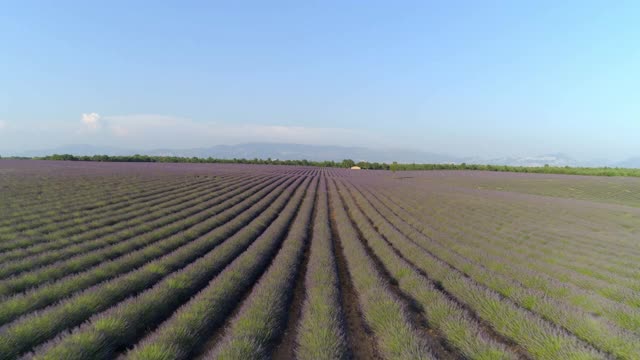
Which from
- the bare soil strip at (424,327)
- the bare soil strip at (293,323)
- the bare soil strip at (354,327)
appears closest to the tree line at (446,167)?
the bare soil strip at (424,327)

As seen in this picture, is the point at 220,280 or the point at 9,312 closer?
the point at 9,312

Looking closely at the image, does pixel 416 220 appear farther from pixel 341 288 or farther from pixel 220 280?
pixel 220 280

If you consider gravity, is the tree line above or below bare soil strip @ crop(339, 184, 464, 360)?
above

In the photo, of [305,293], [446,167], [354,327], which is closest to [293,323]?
[354,327]

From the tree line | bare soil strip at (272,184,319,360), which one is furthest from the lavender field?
the tree line

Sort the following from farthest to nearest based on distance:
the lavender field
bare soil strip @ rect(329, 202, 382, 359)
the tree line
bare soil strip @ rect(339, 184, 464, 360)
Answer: the tree line, bare soil strip @ rect(329, 202, 382, 359), bare soil strip @ rect(339, 184, 464, 360), the lavender field

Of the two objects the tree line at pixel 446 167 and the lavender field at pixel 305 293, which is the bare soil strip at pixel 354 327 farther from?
the tree line at pixel 446 167

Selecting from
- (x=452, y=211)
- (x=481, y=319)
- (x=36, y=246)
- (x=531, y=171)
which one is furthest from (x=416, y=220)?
(x=531, y=171)

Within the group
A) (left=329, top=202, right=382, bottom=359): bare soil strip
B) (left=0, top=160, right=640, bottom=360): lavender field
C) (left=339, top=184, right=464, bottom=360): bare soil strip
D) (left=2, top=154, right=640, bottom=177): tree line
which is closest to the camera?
(left=0, top=160, right=640, bottom=360): lavender field

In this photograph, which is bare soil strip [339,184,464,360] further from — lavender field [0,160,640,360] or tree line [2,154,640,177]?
tree line [2,154,640,177]

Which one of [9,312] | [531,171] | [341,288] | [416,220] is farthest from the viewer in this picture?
[531,171]

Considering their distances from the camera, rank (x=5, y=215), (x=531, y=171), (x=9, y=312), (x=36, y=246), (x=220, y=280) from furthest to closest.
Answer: (x=531, y=171) → (x=5, y=215) → (x=36, y=246) → (x=220, y=280) → (x=9, y=312)
